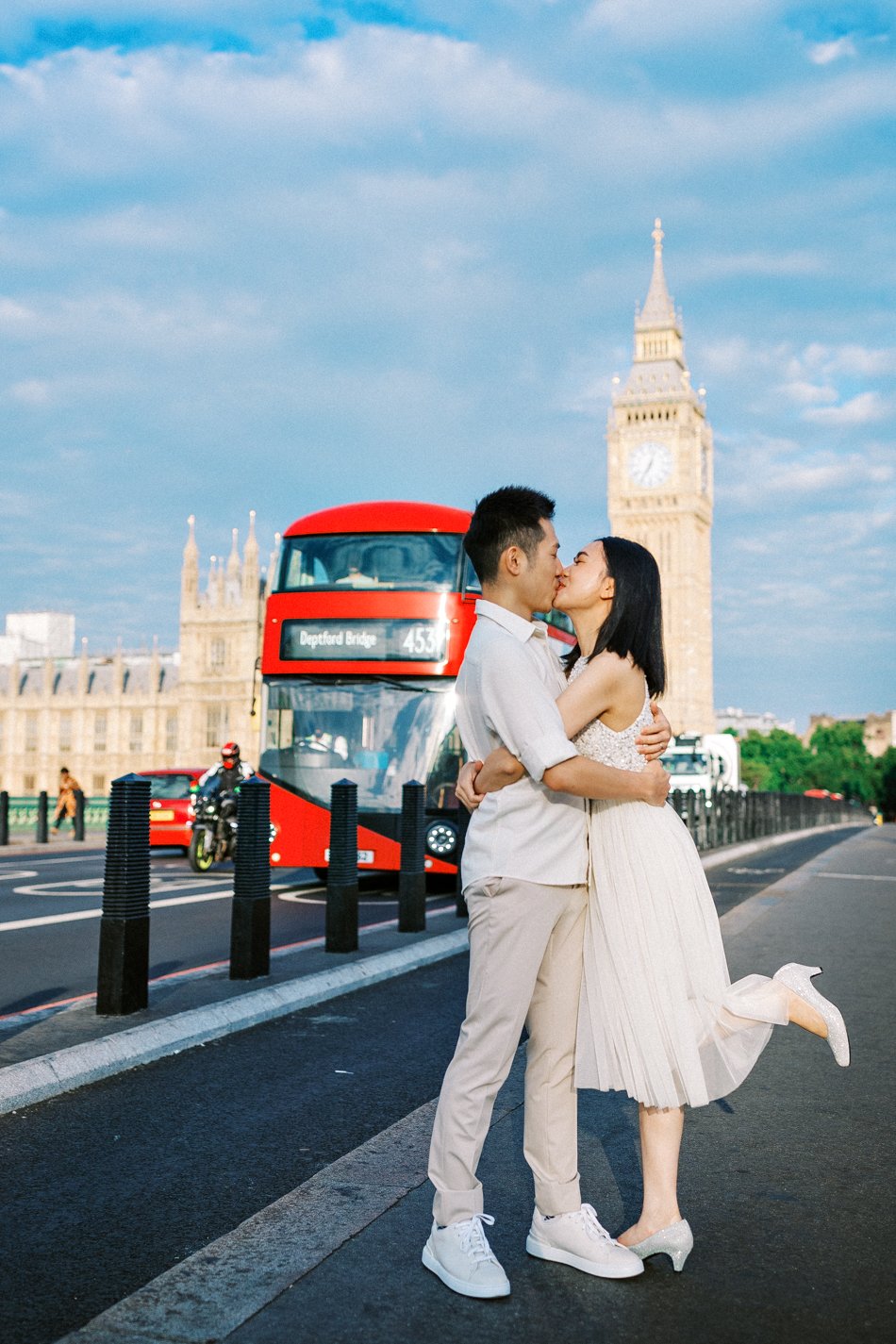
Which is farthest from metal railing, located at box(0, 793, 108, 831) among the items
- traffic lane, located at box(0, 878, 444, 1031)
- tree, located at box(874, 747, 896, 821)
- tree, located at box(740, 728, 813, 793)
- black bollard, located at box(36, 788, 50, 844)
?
tree, located at box(740, 728, 813, 793)

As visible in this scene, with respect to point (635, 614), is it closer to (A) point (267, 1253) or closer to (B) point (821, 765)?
(A) point (267, 1253)

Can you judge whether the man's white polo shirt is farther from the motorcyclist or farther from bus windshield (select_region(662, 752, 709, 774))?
bus windshield (select_region(662, 752, 709, 774))

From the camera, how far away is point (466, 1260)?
269 cm

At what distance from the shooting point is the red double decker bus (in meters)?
12.5

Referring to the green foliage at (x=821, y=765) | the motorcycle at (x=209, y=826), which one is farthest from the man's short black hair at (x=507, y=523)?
the green foliage at (x=821, y=765)

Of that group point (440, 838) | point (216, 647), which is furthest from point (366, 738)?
point (216, 647)

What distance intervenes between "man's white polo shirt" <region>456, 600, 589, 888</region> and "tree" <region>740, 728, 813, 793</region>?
11161cm

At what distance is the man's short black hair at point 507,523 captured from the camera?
116 inches

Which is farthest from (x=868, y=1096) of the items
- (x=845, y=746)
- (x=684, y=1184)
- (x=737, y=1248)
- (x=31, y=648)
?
(x=845, y=746)

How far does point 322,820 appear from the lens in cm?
1267

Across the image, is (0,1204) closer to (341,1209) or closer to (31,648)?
(341,1209)

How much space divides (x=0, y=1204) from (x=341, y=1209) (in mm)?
901

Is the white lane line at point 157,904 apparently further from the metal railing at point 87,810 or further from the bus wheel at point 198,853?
the metal railing at point 87,810

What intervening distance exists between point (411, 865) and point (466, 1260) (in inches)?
248
